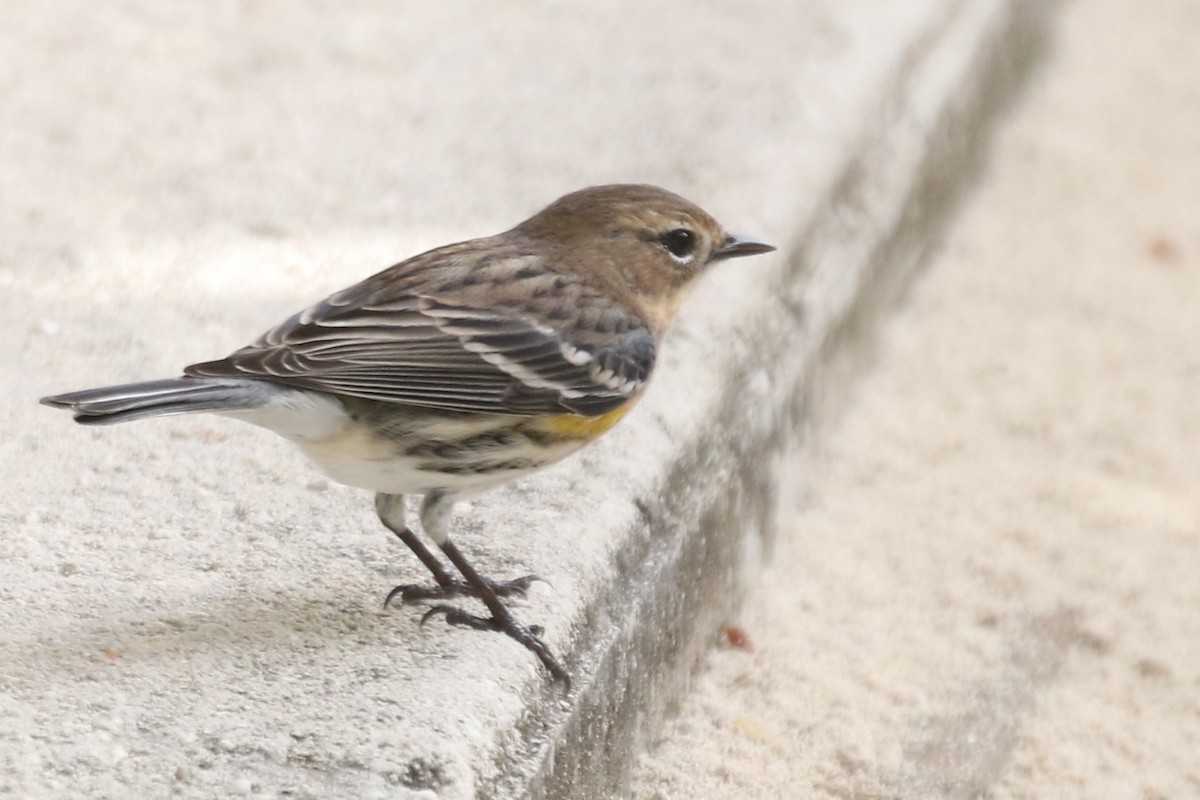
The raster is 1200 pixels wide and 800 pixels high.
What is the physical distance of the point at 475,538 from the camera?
3383mm

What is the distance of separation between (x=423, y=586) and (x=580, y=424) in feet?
1.43

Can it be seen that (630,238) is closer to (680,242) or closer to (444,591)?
(680,242)

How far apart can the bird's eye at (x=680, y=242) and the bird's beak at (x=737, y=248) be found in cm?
9

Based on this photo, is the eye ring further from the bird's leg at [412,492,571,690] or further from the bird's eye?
the bird's leg at [412,492,571,690]

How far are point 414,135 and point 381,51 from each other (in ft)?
2.60

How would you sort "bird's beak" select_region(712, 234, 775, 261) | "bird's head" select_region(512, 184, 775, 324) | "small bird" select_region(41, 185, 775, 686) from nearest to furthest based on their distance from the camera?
"small bird" select_region(41, 185, 775, 686) < "bird's head" select_region(512, 184, 775, 324) < "bird's beak" select_region(712, 234, 775, 261)

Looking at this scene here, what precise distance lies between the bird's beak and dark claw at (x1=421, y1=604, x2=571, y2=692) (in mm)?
1012

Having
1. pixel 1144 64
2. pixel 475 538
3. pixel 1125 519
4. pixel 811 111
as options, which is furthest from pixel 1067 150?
pixel 475 538

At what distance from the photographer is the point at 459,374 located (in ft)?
10.0

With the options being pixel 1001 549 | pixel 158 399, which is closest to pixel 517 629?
pixel 158 399

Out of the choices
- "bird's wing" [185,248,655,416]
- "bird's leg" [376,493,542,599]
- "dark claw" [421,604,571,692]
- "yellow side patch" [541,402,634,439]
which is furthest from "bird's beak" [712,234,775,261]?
"dark claw" [421,604,571,692]

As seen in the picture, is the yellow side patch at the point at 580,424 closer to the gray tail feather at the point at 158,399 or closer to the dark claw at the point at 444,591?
the dark claw at the point at 444,591

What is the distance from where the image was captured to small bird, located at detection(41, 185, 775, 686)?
2.94 m

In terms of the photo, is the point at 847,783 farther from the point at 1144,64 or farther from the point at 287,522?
the point at 1144,64
